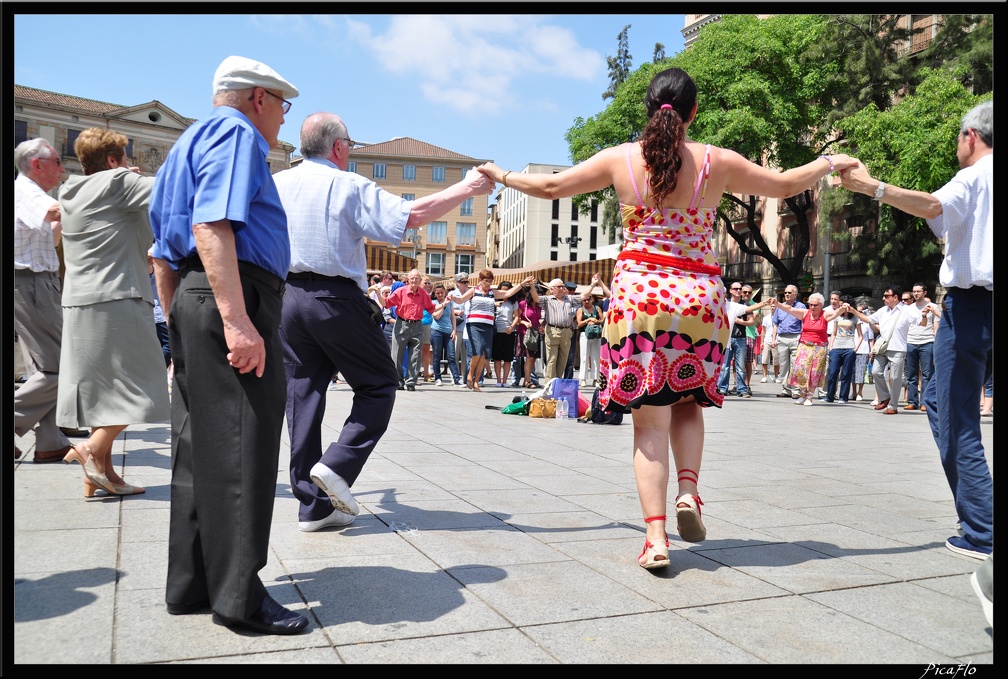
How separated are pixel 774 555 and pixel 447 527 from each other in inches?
61.5

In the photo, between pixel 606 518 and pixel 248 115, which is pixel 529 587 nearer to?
pixel 606 518

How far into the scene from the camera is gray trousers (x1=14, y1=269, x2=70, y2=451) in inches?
227

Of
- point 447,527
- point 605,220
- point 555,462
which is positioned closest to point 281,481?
point 447,527

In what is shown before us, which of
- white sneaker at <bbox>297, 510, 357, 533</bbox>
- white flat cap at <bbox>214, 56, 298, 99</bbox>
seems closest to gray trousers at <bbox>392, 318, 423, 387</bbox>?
white sneaker at <bbox>297, 510, 357, 533</bbox>

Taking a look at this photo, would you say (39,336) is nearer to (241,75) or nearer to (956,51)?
(241,75)

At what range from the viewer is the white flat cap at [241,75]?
10.0 ft

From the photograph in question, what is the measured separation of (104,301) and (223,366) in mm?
2624

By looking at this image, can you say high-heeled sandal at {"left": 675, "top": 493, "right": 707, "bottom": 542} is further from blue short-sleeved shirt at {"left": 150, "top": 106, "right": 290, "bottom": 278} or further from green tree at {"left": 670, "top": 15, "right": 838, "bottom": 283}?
green tree at {"left": 670, "top": 15, "right": 838, "bottom": 283}

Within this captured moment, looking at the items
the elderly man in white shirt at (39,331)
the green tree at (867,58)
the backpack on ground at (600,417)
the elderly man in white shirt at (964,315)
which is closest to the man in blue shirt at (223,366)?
the elderly man in white shirt at (964,315)

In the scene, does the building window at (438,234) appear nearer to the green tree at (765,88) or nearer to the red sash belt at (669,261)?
the green tree at (765,88)

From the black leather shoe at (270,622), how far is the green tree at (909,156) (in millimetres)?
25122

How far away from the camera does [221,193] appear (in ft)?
9.04

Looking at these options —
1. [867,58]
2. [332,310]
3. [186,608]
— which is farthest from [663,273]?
[867,58]

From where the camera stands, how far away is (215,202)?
2.75 meters
